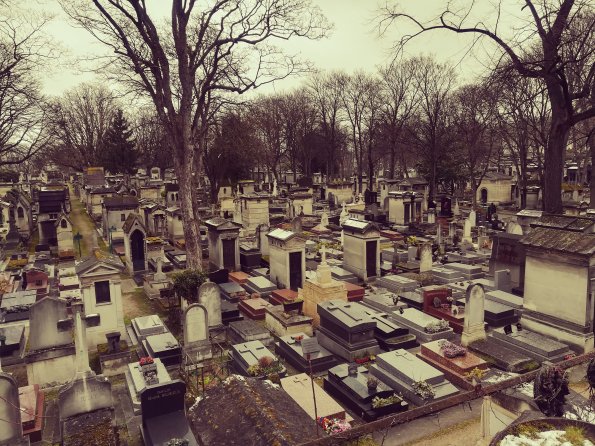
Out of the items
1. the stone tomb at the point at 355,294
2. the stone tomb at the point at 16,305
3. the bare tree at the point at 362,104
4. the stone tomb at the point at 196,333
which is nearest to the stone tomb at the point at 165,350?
the stone tomb at the point at 196,333

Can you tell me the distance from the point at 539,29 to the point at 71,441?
13500 mm

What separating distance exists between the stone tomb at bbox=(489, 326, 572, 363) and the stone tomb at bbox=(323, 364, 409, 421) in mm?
3739

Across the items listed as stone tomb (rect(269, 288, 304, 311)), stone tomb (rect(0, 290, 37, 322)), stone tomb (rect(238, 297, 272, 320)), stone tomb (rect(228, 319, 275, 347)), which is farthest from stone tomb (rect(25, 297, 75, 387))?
stone tomb (rect(269, 288, 304, 311))

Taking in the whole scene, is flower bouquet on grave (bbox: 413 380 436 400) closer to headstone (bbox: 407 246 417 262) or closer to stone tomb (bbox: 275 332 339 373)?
stone tomb (bbox: 275 332 339 373)

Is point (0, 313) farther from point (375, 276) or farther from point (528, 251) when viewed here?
point (528, 251)

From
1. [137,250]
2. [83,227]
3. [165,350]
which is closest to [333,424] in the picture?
[165,350]

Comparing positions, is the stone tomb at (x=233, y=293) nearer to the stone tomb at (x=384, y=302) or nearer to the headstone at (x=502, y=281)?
the stone tomb at (x=384, y=302)

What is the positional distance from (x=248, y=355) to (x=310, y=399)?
7.51 feet

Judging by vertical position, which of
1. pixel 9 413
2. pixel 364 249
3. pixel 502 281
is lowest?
pixel 9 413

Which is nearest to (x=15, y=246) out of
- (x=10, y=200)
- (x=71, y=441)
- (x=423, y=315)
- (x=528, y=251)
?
(x=10, y=200)

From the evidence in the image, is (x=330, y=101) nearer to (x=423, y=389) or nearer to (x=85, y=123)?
(x=85, y=123)

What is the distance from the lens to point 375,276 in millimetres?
18141

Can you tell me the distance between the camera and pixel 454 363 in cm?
995

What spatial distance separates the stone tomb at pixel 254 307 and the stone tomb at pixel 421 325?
3995 millimetres
